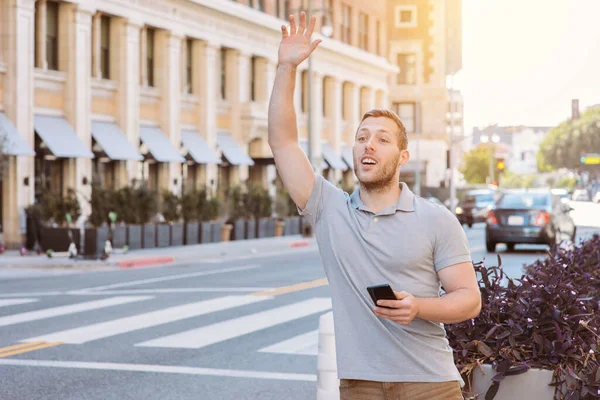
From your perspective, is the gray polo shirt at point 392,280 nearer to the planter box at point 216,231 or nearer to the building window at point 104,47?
the planter box at point 216,231

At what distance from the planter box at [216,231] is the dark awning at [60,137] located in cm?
442

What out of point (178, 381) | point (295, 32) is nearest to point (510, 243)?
point (178, 381)

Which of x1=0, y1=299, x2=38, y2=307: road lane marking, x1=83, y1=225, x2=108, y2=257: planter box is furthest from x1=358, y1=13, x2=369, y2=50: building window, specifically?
x1=0, y1=299, x2=38, y2=307: road lane marking

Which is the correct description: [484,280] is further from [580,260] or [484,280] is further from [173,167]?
[173,167]

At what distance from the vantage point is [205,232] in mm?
34969

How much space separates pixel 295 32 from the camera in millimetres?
4566

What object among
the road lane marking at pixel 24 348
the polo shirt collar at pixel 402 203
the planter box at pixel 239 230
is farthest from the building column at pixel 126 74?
the polo shirt collar at pixel 402 203

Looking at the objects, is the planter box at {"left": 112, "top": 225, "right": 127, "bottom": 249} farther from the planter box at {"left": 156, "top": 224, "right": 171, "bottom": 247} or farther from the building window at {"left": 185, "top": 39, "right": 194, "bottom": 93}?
the building window at {"left": 185, "top": 39, "right": 194, "bottom": 93}

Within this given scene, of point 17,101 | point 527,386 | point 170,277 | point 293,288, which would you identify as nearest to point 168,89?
point 17,101

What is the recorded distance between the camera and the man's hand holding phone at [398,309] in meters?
3.78

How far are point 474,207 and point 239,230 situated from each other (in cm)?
1989

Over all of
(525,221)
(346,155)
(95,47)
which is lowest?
(525,221)

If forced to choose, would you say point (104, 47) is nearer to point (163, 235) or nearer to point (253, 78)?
point (163, 235)

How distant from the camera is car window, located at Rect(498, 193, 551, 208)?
95.2 ft
